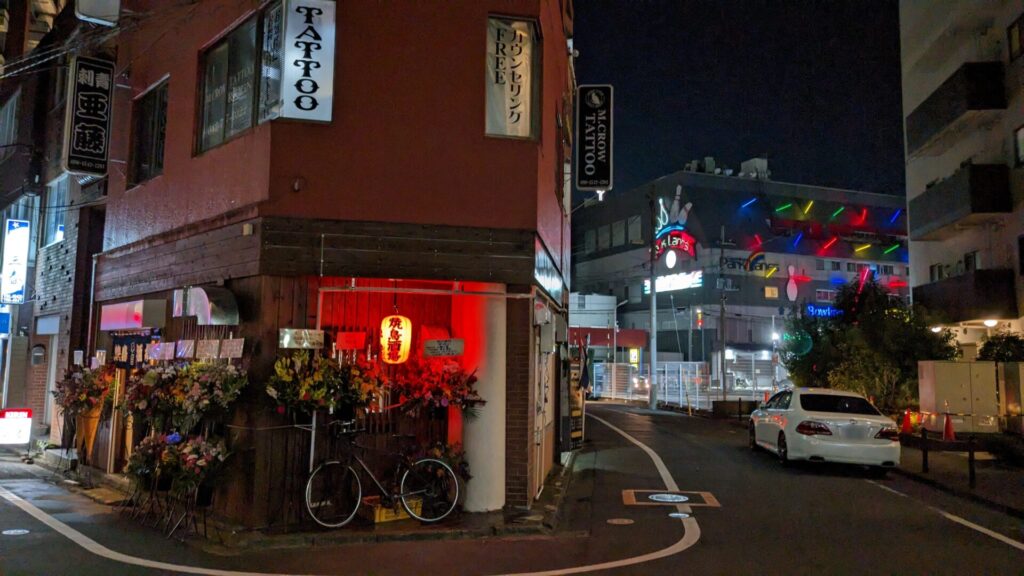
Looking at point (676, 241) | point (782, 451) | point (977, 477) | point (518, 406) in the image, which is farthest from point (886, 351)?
point (676, 241)

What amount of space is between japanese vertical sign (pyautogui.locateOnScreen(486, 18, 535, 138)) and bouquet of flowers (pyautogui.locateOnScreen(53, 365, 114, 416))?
804 cm

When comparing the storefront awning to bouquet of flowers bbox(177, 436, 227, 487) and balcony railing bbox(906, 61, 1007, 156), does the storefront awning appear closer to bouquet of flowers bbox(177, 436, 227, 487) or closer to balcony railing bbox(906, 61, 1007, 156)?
balcony railing bbox(906, 61, 1007, 156)

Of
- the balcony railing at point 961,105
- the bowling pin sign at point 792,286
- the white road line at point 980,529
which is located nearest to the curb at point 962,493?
the white road line at point 980,529

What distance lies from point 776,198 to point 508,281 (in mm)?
53183

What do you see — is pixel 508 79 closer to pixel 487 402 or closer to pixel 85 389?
pixel 487 402

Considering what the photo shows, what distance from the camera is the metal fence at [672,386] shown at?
36.5 m

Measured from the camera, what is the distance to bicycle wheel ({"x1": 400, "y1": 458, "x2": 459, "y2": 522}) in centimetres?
908

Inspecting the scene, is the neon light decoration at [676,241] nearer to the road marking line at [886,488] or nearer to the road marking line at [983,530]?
the road marking line at [886,488]

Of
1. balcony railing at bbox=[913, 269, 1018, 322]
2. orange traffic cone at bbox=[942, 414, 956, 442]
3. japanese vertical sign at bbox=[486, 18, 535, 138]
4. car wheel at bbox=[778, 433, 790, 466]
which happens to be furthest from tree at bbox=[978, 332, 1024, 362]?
japanese vertical sign at bbox=[486, 18, 535, 138]

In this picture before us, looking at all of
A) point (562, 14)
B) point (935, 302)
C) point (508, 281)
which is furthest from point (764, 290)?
point (508, 281)

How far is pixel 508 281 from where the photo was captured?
32.3ft

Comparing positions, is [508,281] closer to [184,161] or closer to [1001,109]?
[184,161]

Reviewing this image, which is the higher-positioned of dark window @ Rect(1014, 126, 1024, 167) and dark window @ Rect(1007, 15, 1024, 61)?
dark window @ Rect(1007, 15, 1024, 61)

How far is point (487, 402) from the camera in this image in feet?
31.9
